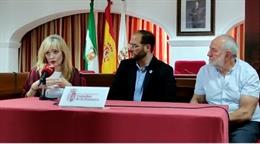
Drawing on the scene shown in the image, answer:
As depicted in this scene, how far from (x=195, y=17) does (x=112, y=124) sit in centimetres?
530

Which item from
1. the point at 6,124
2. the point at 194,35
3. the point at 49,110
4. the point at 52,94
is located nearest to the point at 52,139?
the point at 49,110

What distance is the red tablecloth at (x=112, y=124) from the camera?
1.51 meters

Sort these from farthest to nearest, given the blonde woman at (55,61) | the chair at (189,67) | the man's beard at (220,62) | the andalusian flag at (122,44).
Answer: the andalusian flag at (122,44) < the chair at (189,67) < the blonde woman at (55,61) < the man's beard at (220,62)

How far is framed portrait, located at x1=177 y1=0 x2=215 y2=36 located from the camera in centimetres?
656

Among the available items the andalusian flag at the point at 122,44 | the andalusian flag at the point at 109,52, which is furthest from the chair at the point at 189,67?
the andalusian flag at the point at 109,52

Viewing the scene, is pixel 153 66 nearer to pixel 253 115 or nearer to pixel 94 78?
pixel 94 78

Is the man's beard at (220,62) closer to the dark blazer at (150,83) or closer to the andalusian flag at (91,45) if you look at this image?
the dark blazer at (150,83)

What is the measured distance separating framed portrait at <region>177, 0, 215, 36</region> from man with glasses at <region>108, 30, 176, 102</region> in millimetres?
3758

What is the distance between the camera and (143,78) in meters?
2.79

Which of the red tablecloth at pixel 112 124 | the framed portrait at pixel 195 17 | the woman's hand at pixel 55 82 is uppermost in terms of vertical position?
the framed portrait at pixel 195 17

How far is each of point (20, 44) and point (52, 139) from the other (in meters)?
6.81

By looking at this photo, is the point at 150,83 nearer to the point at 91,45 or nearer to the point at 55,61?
the point at 55,61

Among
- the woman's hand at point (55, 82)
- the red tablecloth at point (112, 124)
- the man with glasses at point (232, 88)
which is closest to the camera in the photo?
the red tablecloth at point (112, 124)

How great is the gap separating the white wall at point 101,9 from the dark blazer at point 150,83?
3915 mm
